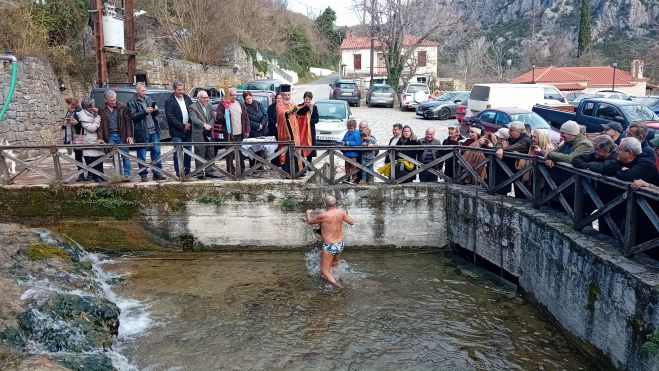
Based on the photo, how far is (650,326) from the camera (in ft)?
16.4

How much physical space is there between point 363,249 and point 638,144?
542 centimetres

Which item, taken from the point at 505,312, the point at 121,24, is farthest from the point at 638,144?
the point at 121,24

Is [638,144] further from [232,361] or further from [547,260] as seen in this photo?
[232,361]

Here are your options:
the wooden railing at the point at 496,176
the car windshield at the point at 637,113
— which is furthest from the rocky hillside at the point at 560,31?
the wooden railing at the point at 496,176

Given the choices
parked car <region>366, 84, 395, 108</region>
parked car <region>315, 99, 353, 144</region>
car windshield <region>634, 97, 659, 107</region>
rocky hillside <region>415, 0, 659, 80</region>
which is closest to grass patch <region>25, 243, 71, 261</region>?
parked car <region>315, 99, 353, 144</region>

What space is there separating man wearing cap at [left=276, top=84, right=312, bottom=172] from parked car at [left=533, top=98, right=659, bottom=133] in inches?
324

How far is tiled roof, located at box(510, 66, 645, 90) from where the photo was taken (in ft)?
129

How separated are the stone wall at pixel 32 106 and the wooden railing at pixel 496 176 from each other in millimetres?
1918

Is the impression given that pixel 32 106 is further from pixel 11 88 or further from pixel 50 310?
pixel 50 310

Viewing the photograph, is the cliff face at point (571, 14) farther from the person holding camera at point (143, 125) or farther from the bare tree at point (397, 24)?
the person holding camera at point (143, 125)

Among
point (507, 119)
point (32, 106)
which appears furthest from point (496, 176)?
point (32, 106)

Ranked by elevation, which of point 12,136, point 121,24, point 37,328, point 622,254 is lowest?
point 37,328

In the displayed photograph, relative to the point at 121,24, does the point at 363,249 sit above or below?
below

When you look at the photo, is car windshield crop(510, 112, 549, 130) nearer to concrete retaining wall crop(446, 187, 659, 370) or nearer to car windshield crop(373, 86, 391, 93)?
concrete retaining wall crop(446, 187, 659, 370)
